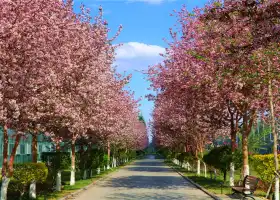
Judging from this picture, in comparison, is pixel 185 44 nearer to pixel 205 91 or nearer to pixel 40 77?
pixel 205 91

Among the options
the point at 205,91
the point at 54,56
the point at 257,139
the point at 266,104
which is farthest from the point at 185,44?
the point at 257,139

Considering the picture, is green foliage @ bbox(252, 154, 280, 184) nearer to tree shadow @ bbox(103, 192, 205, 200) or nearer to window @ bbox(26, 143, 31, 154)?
tree shadow @ bbox(103, 192, 205, 200)

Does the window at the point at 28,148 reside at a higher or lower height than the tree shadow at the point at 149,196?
higher

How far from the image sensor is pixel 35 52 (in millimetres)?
12727

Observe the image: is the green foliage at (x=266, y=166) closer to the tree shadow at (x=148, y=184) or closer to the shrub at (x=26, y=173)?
the tree shadow at (x=148, y=184)

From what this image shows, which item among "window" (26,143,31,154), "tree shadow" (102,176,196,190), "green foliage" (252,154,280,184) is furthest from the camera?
"window" (26,143,31,154)

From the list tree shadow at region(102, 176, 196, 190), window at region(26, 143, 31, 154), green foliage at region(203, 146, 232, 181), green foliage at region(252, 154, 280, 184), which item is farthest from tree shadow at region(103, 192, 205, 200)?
window at region(26, 143, 31, 154)

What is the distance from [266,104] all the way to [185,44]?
19.0 ft

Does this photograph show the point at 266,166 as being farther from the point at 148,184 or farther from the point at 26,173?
the point at 26,173

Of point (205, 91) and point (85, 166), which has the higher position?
point (205, 91)

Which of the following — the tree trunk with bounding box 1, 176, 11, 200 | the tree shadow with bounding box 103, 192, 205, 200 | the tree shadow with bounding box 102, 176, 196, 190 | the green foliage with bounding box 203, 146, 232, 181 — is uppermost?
the green foliage with bounding box 203, 146, 232, 181

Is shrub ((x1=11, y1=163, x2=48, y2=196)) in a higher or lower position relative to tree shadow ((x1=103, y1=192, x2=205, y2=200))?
higher

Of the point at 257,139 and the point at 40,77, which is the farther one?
the point at 257,139

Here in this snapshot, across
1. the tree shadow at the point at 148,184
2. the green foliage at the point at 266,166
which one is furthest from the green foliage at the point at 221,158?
the green foliage at the point at 266,166
